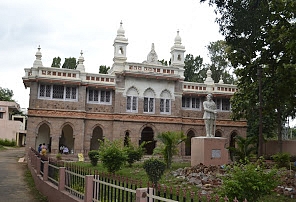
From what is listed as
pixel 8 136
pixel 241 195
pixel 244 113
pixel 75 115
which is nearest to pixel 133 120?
pixel 75 115

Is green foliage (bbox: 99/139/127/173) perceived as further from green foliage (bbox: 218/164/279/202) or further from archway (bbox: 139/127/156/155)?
archway (bbox: 139/127/156/155)

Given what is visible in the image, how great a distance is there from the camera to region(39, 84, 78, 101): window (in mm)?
24281

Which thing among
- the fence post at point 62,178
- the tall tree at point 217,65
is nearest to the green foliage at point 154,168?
the fence post at point 62,178

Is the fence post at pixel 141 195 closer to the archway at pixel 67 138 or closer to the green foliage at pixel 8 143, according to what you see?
the archway at pixel 67 138

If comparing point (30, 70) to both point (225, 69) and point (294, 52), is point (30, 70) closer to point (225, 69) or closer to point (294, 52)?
point (294, 52)

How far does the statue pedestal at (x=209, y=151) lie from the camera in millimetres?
14547

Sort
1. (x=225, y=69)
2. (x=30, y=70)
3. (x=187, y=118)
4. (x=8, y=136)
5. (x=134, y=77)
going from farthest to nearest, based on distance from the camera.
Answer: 1. (x=8, y=136)
2. (x=225, y=69)
3. (x=187, y=118)
4. (x=134, y=77)
5. (x=30, y=70)

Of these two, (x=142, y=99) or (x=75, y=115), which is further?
(x=142, y=99)

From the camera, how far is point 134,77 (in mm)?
26062

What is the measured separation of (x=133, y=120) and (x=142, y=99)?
1.83 metres

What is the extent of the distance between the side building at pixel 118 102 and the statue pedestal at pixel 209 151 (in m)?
10.9

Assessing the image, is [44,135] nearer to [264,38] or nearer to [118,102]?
[118,102]

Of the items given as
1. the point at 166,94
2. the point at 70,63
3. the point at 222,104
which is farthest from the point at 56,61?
the point at 222,104

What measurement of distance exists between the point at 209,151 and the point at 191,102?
45.5 feet
